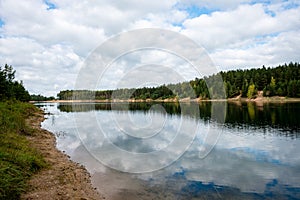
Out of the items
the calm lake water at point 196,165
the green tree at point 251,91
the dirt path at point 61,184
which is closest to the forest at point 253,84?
the green tree at point 251,91

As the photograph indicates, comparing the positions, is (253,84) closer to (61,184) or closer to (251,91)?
(251,91)

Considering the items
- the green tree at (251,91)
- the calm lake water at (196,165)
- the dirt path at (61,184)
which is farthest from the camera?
the green tree at (251,91)

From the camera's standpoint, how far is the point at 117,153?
76.7ft

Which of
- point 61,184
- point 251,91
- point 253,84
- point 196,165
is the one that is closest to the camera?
point 61,184

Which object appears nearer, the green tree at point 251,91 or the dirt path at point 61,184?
the dirt path at point 61,184

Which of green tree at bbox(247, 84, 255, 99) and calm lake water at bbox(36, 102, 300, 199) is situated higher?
green tree at bbox(247, 84, 255, 99)

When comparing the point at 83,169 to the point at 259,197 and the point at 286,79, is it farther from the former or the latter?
the point at 286,79

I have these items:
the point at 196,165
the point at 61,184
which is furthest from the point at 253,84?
the point at 61,184

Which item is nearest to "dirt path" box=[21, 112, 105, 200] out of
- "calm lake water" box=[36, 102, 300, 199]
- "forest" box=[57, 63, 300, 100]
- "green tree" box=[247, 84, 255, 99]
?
"calm lake water" box=[36, 102, 300, 199]

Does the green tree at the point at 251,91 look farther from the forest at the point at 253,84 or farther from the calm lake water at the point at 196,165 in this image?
the calm lake water at the point at 196,165

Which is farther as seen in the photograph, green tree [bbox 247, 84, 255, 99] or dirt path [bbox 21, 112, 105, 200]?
green tree [bbox 247, 84, 255, 99]

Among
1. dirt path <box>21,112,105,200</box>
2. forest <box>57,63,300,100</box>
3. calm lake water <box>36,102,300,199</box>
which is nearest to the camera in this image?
dirt path <box>21,112,105,200</box>

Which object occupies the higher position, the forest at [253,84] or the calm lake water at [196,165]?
the forest at [253,84]

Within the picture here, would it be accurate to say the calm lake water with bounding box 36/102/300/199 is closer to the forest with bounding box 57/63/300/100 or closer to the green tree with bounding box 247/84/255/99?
the forest with bounding box 57/63/300/100
